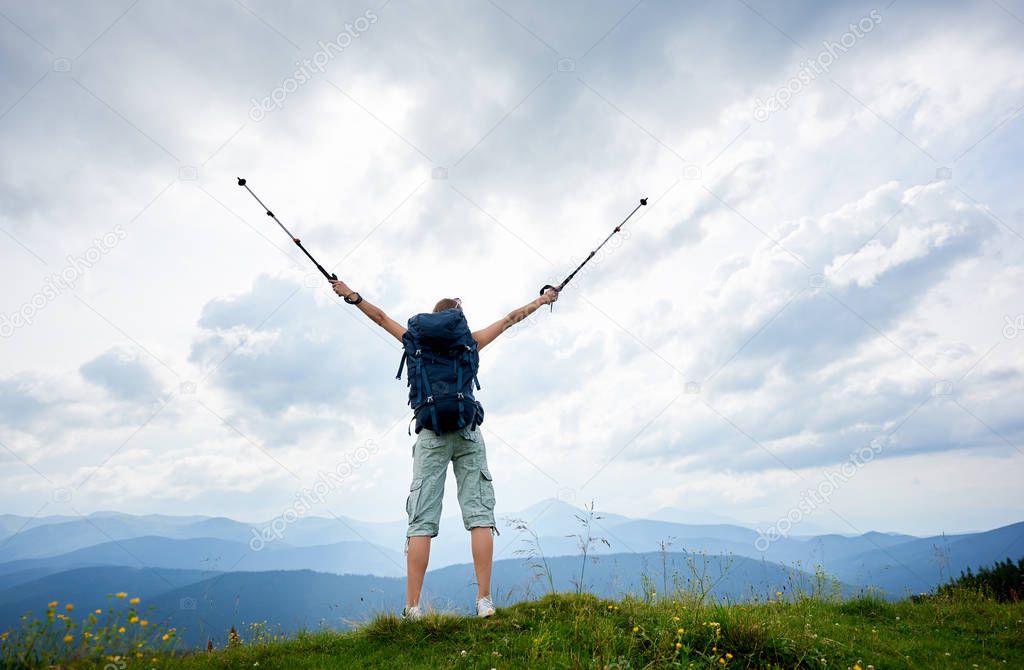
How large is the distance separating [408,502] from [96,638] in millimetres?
2884

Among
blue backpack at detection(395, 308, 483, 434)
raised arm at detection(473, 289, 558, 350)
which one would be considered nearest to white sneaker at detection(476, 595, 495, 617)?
blue backpack at detection(395, 308, 483, 434)

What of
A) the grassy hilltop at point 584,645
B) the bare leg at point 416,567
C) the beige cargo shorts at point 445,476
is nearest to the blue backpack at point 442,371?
the beige cargo shorts at point 445,476

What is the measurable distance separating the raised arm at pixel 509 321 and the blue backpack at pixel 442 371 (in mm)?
301

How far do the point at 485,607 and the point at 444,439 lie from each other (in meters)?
1.77

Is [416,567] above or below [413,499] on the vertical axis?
below

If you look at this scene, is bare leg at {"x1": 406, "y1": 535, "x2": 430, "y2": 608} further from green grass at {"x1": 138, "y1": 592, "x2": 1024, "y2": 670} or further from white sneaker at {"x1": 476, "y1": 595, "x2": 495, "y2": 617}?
white sneaker at {"x1": 476, "y1": 595, "x2": 495, "y2": 617}

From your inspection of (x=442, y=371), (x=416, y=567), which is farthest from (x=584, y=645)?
(x=442, y=371)

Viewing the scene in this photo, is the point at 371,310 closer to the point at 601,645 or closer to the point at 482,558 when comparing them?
the point at 482,558

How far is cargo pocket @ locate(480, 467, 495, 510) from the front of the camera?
6.77 metres

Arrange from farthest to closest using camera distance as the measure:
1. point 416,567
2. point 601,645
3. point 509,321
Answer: point 509,321, point 416,567, point 601,645

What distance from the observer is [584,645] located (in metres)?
5.38

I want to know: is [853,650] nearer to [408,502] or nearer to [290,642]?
[408,502]

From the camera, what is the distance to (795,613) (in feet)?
26.4

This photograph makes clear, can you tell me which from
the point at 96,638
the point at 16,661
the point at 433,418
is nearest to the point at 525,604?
the point at 433,418
